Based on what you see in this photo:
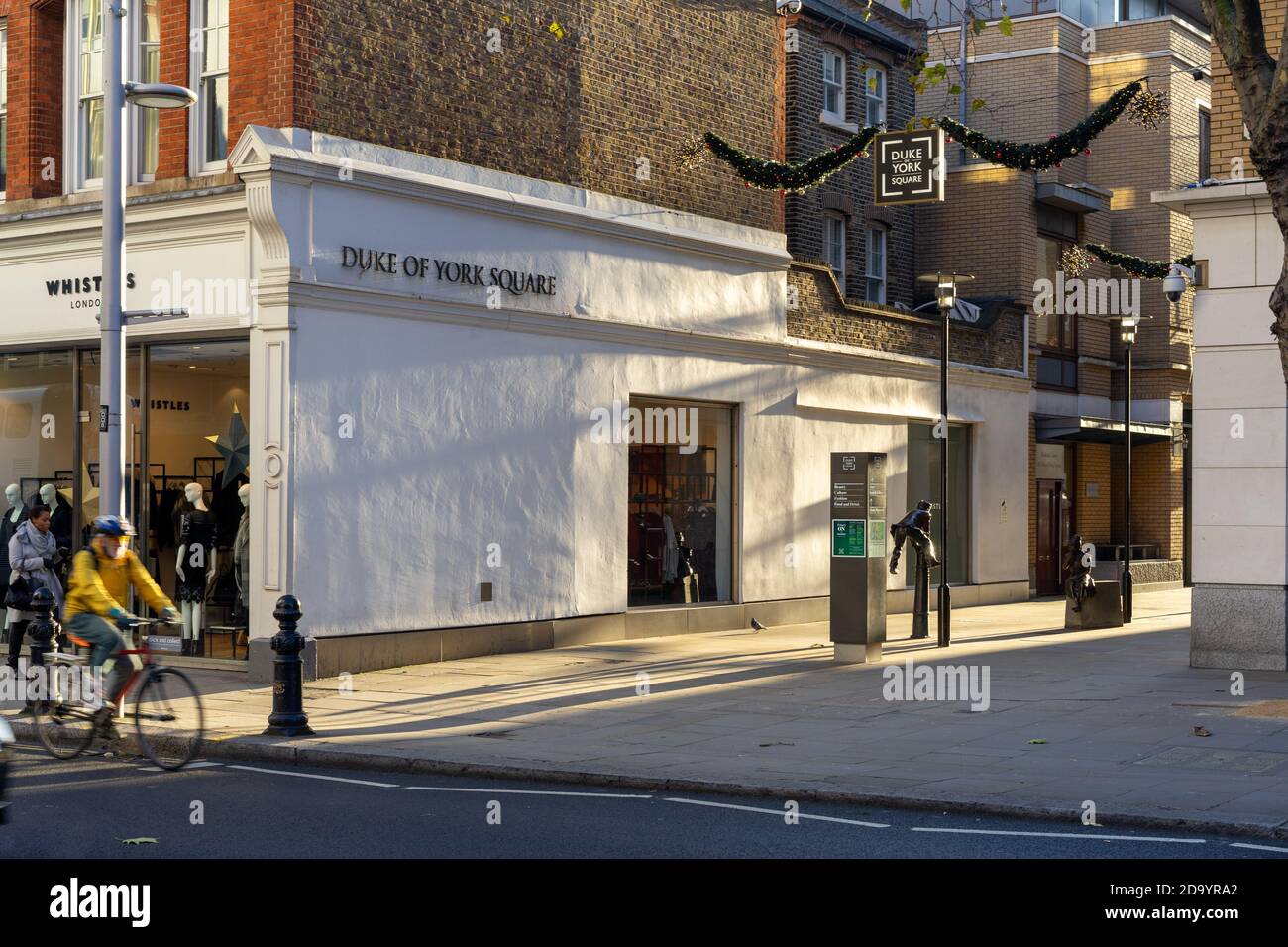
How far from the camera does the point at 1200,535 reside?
55.1ft

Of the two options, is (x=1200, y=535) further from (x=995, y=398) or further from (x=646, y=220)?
(x=995, y=398)

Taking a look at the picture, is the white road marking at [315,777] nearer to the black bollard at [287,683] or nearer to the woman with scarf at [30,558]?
the black bollard at [287,683]

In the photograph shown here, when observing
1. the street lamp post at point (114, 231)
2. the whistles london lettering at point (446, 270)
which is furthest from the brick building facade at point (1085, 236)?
the street lamp post at point (114, 231)

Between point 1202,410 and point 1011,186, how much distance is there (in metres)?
13.9

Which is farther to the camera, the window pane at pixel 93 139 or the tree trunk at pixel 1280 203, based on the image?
the window pane at pixel 93 139

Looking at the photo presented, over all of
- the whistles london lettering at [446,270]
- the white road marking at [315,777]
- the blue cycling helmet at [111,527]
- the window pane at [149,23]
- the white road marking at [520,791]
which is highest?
the window pane at [149,23]

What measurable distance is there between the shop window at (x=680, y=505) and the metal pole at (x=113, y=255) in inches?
318

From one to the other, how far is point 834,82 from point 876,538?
11.9 meters

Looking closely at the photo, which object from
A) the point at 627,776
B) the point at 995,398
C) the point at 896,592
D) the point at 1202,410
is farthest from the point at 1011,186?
the point at 627,776

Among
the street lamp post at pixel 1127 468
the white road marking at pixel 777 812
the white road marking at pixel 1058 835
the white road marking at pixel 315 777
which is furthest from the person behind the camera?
the street lamp post at pixel 1127 468

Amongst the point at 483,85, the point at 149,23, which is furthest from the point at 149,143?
the point at 483,85

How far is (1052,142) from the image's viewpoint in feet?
69.6

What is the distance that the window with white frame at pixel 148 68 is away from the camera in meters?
17.6

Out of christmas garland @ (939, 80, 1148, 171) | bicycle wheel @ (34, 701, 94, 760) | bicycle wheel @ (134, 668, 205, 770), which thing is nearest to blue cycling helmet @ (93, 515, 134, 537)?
bicycle wheel @ (134, 668, 205, 770)
